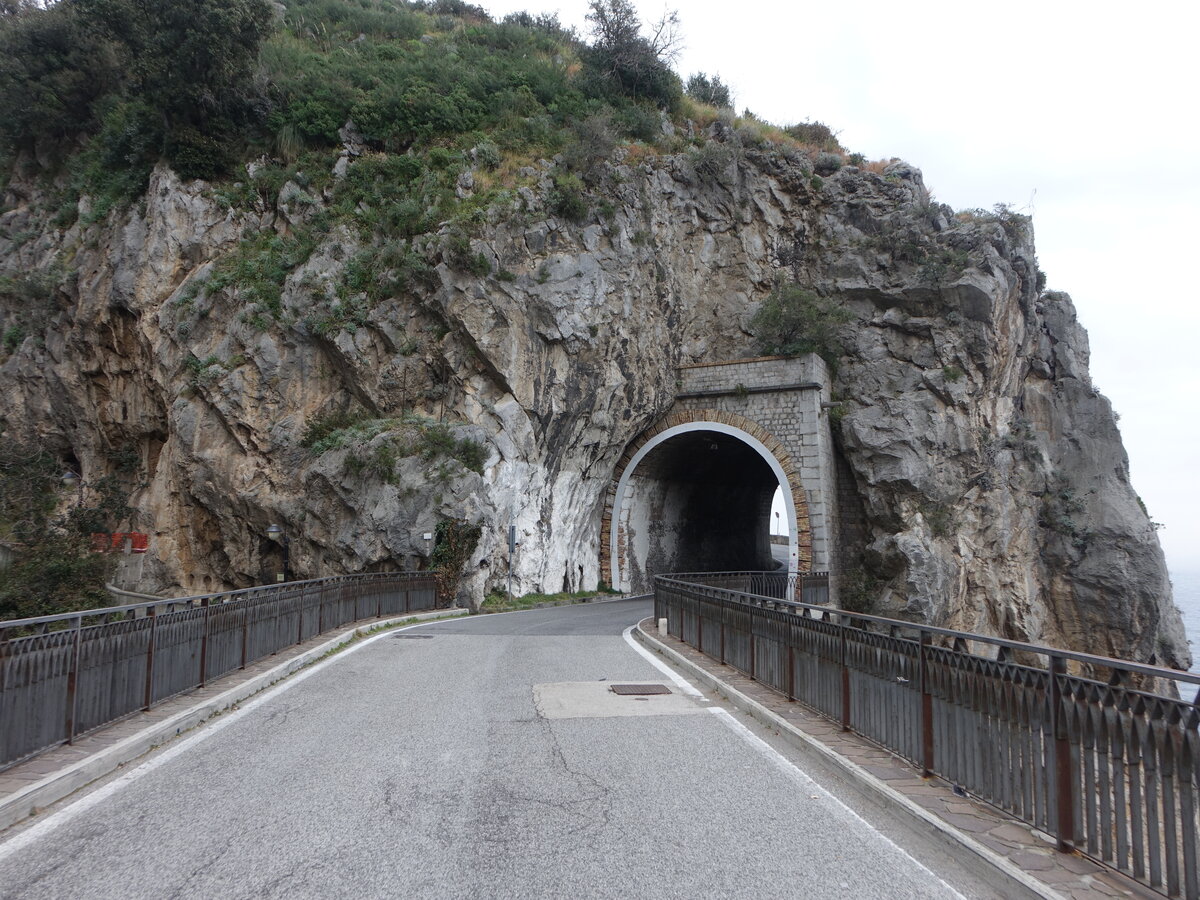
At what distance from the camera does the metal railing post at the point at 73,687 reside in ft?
18.7

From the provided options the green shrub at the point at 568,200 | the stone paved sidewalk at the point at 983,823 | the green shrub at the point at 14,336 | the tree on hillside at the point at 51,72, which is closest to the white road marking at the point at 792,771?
the stone paved sidewalk at the point at 983,823

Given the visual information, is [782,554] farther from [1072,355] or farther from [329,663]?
[329,663]

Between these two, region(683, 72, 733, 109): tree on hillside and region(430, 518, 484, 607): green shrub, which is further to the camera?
region(683, 72, 733, 109): tree on hillside

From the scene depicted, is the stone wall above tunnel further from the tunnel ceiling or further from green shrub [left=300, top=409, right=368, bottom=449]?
green shrub [left=300, top=409, right=368, bottom=449]

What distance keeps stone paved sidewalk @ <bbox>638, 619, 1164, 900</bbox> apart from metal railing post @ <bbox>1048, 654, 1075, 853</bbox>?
0.10 meters

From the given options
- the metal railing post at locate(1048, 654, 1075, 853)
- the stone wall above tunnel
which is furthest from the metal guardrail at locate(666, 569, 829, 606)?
the metal railing post at locate(1048, 654, 1075, 853)

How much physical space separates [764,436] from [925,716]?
21.8 metres

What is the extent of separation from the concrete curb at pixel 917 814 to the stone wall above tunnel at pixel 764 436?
18726 millimetres

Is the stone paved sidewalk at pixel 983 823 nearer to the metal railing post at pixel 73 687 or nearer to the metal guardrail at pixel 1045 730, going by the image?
the metal guardrail at pixel 1045 730

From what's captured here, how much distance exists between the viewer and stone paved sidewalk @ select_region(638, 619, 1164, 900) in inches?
141

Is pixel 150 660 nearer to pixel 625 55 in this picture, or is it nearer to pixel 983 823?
pixel 983 823

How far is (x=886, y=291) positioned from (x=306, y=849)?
2861cm

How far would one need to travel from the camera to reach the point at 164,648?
23.9ft

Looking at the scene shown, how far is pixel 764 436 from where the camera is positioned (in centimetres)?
2672
